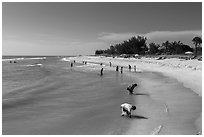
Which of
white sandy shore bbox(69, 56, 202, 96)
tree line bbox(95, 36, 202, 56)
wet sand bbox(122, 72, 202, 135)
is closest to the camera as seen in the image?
wet sand bbox(122, 72, 202, 135)

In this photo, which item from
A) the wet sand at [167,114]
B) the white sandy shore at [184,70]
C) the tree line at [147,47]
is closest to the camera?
the wet sand at [167,114]

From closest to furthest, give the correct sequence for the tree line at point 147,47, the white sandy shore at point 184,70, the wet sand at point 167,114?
the wet sand at point 167,114 → the white sandy shore at point 184,70 → the tree line at point 147,47

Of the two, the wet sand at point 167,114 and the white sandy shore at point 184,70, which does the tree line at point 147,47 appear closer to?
the white sandy shore at point 184,70

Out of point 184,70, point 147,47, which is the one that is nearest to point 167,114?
point 184,70

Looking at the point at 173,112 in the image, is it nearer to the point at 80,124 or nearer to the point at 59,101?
the point at 80,124

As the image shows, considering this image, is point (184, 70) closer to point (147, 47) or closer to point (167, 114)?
point (167, 114)

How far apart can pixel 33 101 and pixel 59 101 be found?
1970mm

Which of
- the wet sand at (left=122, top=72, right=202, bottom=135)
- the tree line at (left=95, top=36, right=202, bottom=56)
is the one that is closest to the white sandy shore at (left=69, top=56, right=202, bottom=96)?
the wet sand at (left=122, top=72, right=202, bottom=135)

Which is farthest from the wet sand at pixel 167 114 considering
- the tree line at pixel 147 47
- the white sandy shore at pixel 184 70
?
the tree line at pixel 147 47

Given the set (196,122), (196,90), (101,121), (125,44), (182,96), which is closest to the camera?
(196,122)

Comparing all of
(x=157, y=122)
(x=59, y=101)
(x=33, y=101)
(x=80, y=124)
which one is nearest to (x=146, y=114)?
(x=157, y=122)

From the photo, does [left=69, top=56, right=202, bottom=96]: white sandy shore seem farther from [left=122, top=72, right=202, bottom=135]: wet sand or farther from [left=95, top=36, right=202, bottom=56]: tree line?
[left=95, top=36, right=202, bottom=56]: tree line

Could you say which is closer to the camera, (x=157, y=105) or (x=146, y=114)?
(x=146, y=114)

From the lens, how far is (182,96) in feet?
51.1
